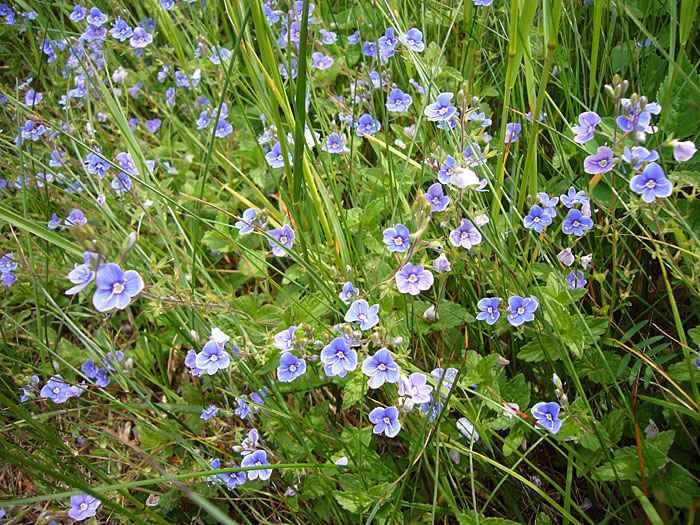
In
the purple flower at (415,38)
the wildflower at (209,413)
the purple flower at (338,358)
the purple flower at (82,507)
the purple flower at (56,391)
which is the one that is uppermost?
the purple flower at (415,38)

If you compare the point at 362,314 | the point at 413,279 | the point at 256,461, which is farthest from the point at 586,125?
the point at 256,461

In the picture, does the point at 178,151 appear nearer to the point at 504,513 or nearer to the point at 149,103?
the point at 149,103

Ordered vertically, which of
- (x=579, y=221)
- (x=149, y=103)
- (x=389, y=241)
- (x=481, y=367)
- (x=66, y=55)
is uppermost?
(x=66, y=55)

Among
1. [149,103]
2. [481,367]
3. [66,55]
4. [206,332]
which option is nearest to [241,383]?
[206,332]

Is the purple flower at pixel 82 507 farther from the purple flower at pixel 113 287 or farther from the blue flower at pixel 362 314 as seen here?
the blue flower at pixel 362 314

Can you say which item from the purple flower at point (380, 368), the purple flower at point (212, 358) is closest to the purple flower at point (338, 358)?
the purple flower at point (380, 368)

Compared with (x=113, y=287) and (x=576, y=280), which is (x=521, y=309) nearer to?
(x=576, y=280)
